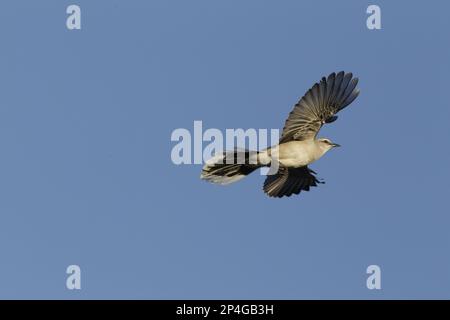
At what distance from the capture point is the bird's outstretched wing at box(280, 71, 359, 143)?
1822 cm

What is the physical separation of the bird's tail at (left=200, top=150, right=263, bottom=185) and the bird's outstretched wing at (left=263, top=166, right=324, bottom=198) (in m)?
1.04

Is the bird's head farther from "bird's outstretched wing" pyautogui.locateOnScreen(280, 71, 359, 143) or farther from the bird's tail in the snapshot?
the bird's tail

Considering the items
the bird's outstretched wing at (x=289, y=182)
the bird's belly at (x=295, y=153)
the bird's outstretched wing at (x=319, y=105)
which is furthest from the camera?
the bird's outstretched wing at (x=289, y=182)

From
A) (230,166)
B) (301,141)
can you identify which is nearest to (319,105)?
(301,141)

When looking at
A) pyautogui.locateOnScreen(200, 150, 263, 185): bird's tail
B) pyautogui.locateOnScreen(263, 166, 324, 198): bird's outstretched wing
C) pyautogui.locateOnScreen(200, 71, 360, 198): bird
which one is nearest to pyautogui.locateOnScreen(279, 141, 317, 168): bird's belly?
pyautogui.locateOnScreen(200, 71, 360, 198): bird

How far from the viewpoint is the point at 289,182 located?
1992 centimetres

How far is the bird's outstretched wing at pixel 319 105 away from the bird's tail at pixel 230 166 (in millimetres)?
688

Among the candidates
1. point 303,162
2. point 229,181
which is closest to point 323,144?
point 303,162

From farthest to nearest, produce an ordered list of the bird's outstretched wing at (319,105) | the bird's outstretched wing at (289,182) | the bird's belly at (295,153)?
the bird's outstretched wing at (289,182) < the bird's belly at (295,153) < the bird's outstretched wing at (319,105)

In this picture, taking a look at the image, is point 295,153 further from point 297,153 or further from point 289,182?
point 289,182

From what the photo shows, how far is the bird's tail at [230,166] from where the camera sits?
18.3 metres

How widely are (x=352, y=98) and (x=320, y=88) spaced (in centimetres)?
63

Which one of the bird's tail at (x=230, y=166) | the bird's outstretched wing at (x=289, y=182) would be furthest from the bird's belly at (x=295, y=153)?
the bird's outstretched wing at (x=289, y=182)

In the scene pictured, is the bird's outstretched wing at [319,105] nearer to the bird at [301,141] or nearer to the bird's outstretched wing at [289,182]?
the bird at [301,141]
